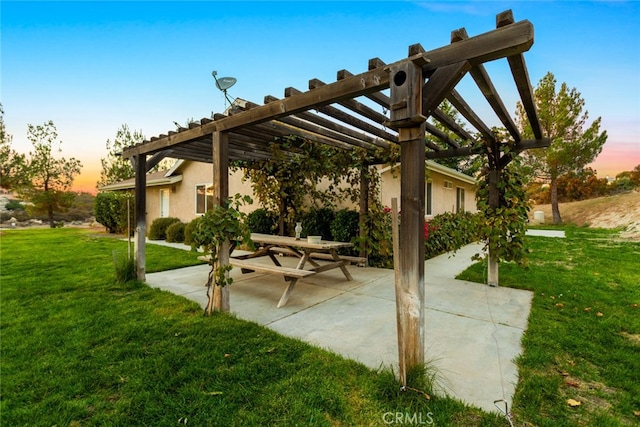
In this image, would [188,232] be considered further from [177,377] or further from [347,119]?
[177,377]

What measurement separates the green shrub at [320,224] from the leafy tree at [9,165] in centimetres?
2133

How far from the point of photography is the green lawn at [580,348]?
1.99m

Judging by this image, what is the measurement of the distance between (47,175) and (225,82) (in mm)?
21522

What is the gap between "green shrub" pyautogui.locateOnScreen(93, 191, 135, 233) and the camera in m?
13.6

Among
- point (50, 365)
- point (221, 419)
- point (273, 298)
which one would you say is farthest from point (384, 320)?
point (50, 365)

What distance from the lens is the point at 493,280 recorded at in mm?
5059

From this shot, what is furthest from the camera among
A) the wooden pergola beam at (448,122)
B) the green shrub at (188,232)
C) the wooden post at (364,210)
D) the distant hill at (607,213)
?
the distant hill at (607,213)

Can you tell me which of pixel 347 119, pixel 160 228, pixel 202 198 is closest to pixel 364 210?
pixel 347 119

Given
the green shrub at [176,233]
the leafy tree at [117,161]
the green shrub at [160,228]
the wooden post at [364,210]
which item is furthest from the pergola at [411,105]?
the leafy tree at [117,161]

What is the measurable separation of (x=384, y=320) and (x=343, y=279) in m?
2.09

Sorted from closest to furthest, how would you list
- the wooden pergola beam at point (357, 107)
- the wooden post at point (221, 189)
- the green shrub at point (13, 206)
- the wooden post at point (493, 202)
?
the wooden pergola beam at point (357, 107)
the wooden post at point (221, 189)
the wooden post at point (493, 202)
the green shrub at point (13, 206)

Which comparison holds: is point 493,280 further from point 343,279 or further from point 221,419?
point 221,419

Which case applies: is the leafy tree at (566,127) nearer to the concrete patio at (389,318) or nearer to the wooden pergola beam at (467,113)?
the wooden pergola beam at (467,113)

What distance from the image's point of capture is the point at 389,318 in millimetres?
3621
